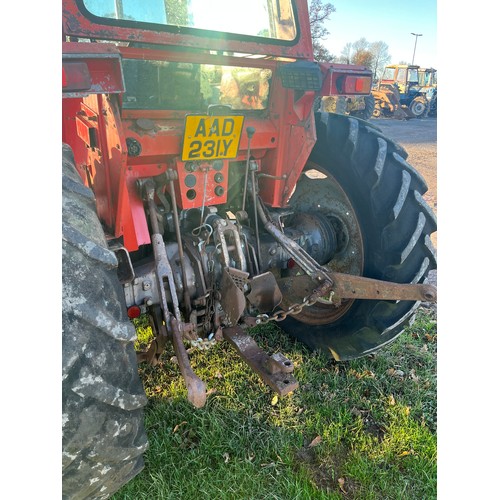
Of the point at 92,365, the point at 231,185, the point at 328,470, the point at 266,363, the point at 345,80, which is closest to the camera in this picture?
the point at 92,365

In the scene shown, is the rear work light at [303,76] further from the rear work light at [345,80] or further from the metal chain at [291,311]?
the metal chain at [291,311]

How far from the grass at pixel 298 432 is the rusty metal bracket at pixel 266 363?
51cm

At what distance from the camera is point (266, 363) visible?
2107 mm

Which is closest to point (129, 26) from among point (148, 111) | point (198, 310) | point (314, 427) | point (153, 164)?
point (148, 111)

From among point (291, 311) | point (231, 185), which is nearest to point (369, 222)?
point (291, 311)

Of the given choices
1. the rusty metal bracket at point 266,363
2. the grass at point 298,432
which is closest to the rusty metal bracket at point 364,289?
the rusty metal bracket at point 266,363

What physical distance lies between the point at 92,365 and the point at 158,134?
47.1 inches

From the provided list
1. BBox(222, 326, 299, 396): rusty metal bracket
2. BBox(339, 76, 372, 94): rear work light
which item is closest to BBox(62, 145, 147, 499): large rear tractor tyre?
BBox(222, 326, 299, 396): rusty metal bracket

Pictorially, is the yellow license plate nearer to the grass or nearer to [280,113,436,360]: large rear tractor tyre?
[280,113,436,360]: large rear tractor tyre

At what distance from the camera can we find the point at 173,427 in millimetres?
2453

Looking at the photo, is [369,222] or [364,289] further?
[369,222]

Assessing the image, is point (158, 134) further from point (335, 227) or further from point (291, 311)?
point (335, 227)

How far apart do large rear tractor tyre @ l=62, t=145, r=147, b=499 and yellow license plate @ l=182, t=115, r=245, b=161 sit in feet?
2.33

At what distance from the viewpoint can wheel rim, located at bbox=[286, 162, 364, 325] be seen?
266 centimetres
